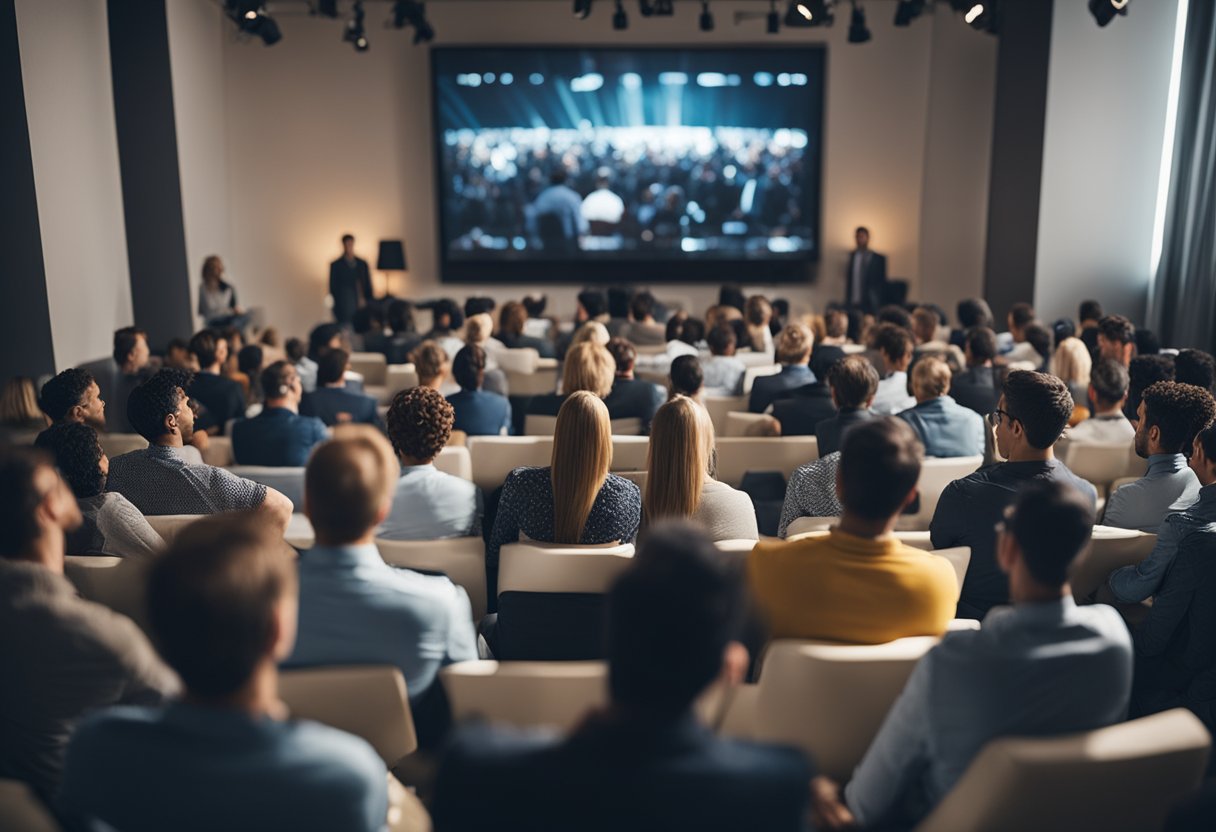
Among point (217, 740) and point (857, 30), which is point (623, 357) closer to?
point (217, 740)

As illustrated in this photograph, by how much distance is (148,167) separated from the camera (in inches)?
383

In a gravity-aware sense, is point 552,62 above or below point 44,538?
above

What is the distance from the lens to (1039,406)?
319 centimetres

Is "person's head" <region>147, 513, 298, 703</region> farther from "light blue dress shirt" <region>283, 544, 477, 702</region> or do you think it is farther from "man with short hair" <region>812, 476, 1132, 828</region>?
"man with short hair" <region>812, 476, 1132, 828</region>

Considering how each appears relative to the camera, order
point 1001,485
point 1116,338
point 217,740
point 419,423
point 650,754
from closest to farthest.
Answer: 1. point 650,754
2. point 217,740
3. point 1001,485
4. point 419,423
5. point 1116,338

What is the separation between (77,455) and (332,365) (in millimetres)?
2525

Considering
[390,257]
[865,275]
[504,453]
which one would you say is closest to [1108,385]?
[504,453]

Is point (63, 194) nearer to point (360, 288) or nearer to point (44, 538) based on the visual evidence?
point (360, 288)

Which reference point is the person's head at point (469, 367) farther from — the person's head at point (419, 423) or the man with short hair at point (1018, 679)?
the man with short hair at point (1018, 679)

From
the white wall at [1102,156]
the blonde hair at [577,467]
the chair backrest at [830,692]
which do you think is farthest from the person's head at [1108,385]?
the white wall at [1102,156]

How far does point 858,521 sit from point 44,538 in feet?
5.60

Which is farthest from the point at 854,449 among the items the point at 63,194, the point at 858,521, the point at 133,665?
the point at 63,194

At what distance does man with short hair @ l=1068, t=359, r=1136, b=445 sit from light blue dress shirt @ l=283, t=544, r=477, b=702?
11.3ft

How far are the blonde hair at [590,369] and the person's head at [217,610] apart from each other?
3422 mm
